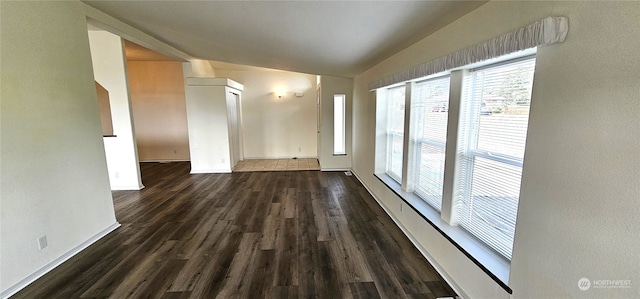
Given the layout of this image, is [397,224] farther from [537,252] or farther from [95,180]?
[95,180]

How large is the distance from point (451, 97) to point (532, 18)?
2.89 ft

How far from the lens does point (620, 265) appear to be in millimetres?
948

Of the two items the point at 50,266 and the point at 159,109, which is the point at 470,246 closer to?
the point at 50,266

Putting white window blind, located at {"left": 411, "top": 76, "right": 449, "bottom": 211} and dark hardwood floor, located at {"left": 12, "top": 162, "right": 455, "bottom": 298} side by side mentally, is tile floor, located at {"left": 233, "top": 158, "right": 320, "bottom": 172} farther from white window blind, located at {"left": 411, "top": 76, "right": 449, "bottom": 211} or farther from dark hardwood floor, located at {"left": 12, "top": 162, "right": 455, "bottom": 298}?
white window blind, located at {"left": 411, "top": 76, "right": 449, "bottom": 211}

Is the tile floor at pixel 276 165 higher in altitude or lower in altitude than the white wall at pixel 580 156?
lower

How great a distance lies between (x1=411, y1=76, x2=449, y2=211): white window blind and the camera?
2426 millimetres

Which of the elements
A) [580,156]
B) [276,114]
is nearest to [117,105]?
[276,114]

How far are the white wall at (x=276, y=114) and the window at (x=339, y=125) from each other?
1670mm

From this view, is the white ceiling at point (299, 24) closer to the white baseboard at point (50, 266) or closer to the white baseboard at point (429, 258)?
the white baseboard at point (429, 258)

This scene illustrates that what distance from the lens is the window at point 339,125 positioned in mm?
6047

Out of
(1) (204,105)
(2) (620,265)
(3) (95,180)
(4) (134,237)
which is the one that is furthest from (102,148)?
(2) (620,265)

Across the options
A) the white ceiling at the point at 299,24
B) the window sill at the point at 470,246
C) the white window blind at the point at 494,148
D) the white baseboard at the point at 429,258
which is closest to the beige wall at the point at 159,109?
the white ceiling at the point at 299,24

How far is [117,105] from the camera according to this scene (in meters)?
4.35

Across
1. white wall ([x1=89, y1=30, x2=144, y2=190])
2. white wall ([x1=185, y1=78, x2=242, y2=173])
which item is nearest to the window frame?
white wall ([x1=185, y1=78, x2=242, y2=173])
